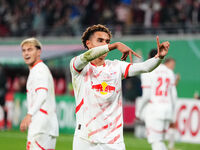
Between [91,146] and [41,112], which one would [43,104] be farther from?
[91,146]

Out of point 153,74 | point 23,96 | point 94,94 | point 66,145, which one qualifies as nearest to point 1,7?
point 23,96

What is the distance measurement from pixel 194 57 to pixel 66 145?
709 cm

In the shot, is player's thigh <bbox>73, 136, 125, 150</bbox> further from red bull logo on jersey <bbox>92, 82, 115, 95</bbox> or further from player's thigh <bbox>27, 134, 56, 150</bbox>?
player's thigh <bbox>27, 134, 56, 150</bbox>

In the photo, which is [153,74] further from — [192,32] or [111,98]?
[192,32]

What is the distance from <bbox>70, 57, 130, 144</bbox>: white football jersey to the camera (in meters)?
6.07

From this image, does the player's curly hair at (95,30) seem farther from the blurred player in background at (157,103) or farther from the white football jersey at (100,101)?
the blurred player in background at (157,103)

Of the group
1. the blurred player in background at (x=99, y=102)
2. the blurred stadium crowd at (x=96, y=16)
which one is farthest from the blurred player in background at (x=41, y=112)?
the blurred stadium crowd at (x=96, y=16)

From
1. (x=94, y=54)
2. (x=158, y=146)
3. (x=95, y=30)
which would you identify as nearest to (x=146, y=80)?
(x=158, y=146)

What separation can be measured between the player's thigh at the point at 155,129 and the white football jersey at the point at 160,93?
11cm

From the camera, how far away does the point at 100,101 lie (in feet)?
20.0

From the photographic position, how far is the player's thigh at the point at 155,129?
10.2m

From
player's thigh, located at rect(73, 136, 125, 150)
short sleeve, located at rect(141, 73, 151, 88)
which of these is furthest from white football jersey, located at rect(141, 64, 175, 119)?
player's thigh, located at rect(73, 136, 125, 150)

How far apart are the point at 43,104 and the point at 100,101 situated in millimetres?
1588

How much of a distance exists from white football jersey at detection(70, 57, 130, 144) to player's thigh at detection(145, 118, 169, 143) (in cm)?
419
